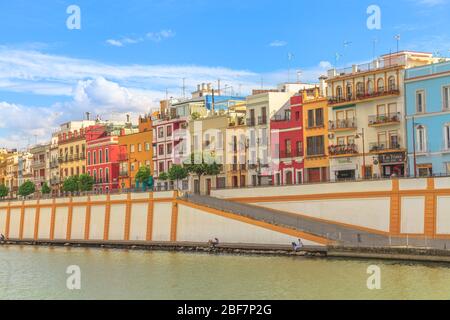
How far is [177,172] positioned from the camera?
86.4m

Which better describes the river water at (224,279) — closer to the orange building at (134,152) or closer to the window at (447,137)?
the window at (447,137)

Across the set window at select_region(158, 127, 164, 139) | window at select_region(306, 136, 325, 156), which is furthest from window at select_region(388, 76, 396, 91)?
window at select_region(158, 127, 164, 139)

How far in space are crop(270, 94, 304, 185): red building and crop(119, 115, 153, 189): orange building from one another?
22547 mm

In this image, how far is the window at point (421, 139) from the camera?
213ft

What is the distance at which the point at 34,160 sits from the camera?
430ft

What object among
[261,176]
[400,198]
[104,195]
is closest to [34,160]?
[104,195]

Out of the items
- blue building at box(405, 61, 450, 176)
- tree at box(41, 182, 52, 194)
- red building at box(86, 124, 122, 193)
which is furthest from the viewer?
tree at box(41, 182, 52, 194)

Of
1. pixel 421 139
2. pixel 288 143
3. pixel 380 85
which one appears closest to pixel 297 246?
pixel 421 139

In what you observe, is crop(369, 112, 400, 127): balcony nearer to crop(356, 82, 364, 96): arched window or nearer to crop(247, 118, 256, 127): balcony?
crop(356, 82, 364, 96): arched window

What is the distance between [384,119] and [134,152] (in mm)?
42103

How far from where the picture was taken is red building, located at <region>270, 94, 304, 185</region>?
7712cm

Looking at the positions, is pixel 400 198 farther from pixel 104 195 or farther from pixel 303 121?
pixel 104 195

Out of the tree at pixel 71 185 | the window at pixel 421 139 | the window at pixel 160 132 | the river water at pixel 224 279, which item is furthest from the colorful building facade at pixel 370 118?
the tree at pixel 71 185

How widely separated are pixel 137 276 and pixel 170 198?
24682mm
